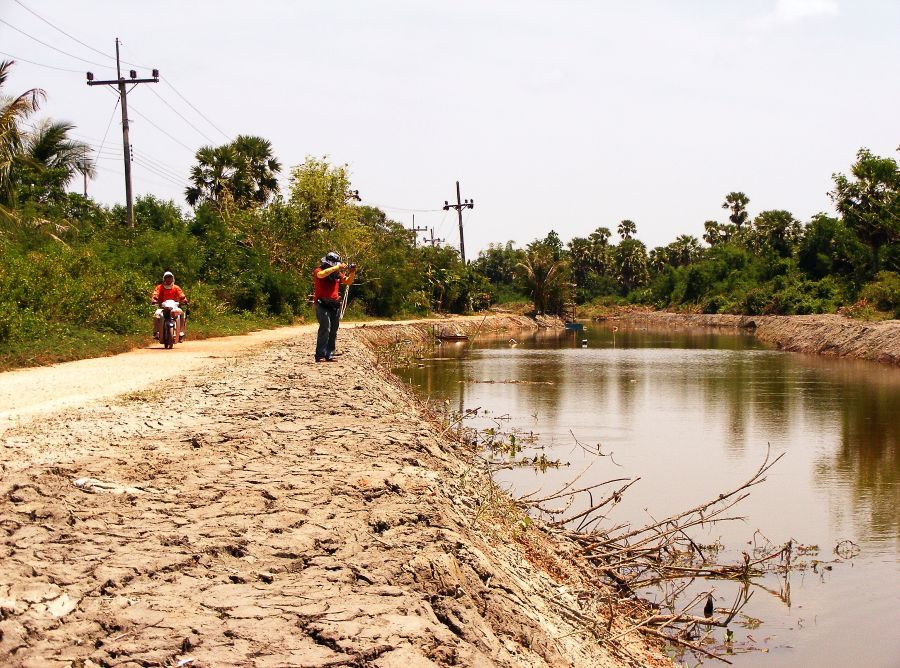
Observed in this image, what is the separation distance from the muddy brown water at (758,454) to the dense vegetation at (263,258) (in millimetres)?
7419

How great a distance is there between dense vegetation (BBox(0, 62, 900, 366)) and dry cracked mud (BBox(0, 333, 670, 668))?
8220 millimetres

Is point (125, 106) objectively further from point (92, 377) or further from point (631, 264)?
point (631, 264)

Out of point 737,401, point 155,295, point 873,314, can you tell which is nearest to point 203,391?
point 155,295

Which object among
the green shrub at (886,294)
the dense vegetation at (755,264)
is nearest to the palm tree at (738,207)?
the dense vegetation at (755,264)

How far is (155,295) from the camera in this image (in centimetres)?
1844

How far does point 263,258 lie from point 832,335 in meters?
23.2

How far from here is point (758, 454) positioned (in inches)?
548

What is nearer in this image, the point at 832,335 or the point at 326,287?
the point at 326,287

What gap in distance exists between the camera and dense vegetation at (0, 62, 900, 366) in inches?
760

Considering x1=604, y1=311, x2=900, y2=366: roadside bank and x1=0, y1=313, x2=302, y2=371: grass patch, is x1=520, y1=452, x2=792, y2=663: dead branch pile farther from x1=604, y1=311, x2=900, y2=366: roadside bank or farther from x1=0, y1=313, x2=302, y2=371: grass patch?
x1=604, y1=311, x2=900, y2=366: roadside bank

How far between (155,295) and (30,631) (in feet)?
50.9

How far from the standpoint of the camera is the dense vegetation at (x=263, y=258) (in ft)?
63.4

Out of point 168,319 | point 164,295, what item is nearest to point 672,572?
point 168,319

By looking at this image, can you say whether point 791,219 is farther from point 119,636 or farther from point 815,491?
point 119,636
